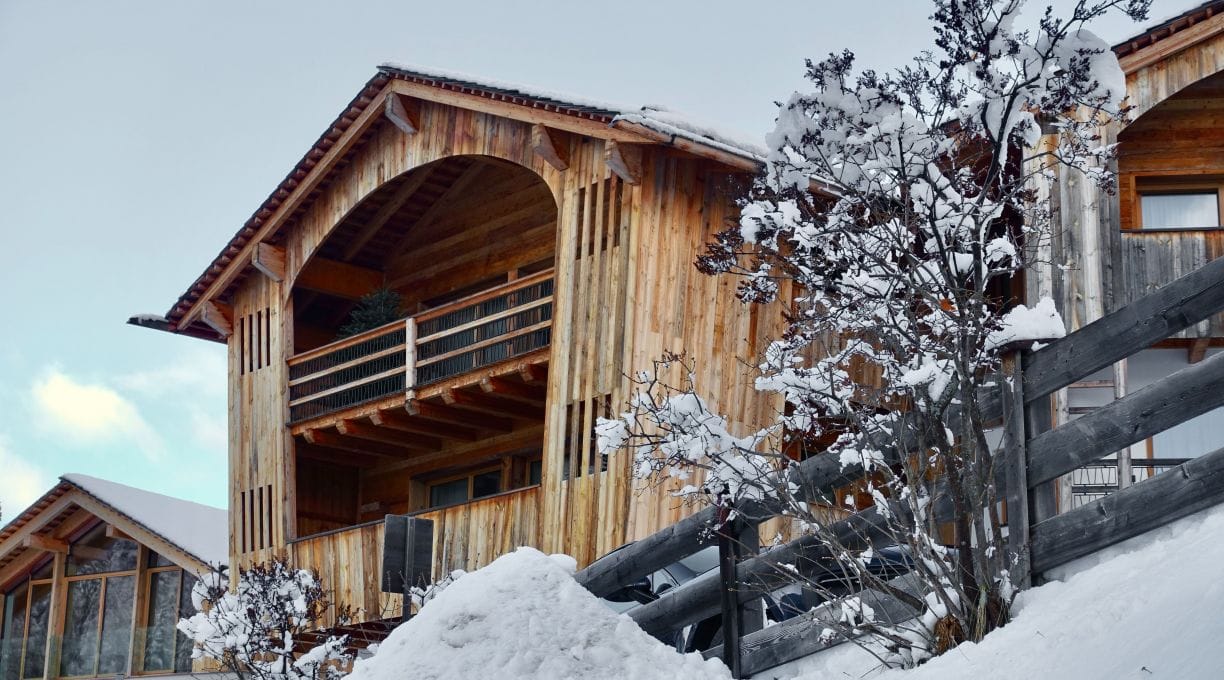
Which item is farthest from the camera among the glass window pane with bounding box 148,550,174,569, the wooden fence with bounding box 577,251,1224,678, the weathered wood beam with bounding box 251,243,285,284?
the glass window pane with bounding box 148,550,174,569

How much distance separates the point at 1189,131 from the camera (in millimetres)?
19078

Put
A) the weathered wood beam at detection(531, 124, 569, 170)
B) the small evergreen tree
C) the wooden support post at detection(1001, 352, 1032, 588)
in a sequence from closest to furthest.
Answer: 1. the wooden support post at detection(1001, 352, 1032, 588)
2. the weathered wood beam at detection(531, 124, 569, 170)
3. the small evergreen tree

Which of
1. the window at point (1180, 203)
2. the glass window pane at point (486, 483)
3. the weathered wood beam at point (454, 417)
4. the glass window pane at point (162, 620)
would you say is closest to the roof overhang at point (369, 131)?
the weathered wood beam at point (454, 417)

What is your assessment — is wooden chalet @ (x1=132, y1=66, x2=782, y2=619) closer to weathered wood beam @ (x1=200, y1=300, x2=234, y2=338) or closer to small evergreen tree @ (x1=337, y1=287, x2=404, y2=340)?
weathered wood beam @ (x1=200, y1=300, x2=234, y2=338)

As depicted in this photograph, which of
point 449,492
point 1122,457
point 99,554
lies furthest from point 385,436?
point 1122,457

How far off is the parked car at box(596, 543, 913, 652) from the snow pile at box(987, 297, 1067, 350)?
1.92m

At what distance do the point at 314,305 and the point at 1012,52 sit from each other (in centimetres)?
1890

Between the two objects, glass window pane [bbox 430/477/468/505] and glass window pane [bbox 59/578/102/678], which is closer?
glass window pane [bbox 430/477/468/505]

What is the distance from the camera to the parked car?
348 inches

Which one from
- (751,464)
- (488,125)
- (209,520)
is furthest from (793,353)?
(209,520)

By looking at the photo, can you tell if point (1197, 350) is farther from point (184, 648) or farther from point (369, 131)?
point (184, 648)

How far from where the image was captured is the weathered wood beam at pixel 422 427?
20344 mm

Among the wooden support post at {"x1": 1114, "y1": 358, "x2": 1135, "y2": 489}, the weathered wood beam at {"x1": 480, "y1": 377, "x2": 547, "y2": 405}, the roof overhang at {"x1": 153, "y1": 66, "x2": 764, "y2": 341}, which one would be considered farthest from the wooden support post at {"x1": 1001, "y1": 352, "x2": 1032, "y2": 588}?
the weathered wood beam at {"x1": 480, "y1": 377, "x2": 547, "y2": 405}

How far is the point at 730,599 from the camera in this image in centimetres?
751
